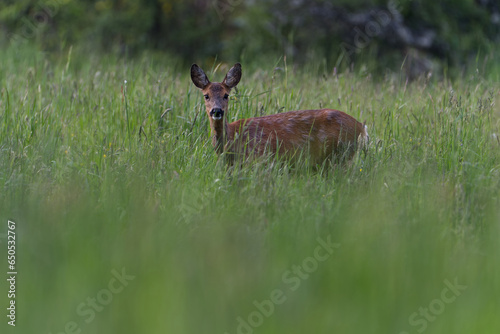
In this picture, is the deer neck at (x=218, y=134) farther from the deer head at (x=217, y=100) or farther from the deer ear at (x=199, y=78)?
the deer ear at (x=199, y=78)

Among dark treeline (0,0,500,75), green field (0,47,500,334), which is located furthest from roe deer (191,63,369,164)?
dark treeline (0,0,500,75)

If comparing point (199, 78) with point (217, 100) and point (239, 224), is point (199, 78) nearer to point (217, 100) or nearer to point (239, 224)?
point (217, 100)

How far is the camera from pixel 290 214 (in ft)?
14.5

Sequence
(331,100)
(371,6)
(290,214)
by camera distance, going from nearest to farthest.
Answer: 1. (290,214)
2. (331,100)
3. (371,6)

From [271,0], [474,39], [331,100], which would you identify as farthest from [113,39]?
[331,100]

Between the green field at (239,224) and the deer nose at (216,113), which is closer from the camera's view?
the green field at (239,224)

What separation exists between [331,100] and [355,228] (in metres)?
3.71

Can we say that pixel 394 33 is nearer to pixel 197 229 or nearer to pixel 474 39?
pixel 474 39

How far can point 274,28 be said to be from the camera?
40.9 feet

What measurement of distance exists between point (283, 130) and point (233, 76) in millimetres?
578

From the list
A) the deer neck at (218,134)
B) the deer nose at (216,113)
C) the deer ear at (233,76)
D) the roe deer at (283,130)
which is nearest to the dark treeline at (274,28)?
the roe deer at (283,130)

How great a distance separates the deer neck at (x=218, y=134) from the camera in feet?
19.9

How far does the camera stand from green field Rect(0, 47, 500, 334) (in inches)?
119

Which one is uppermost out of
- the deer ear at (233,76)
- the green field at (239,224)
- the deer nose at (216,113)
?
the deer ear at (233,76)
